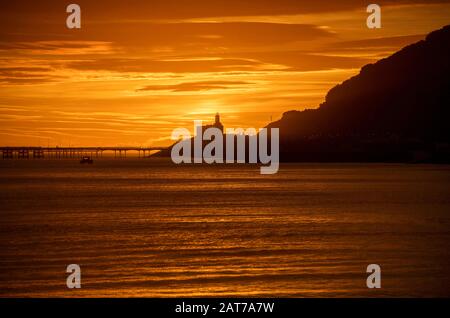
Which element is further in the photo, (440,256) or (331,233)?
(331,233)

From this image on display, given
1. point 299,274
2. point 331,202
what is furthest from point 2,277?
point 331,202

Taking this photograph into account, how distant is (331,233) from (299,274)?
17703mm

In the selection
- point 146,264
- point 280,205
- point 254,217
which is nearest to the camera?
point 146,264

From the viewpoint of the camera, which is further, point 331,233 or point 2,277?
point 331,233
